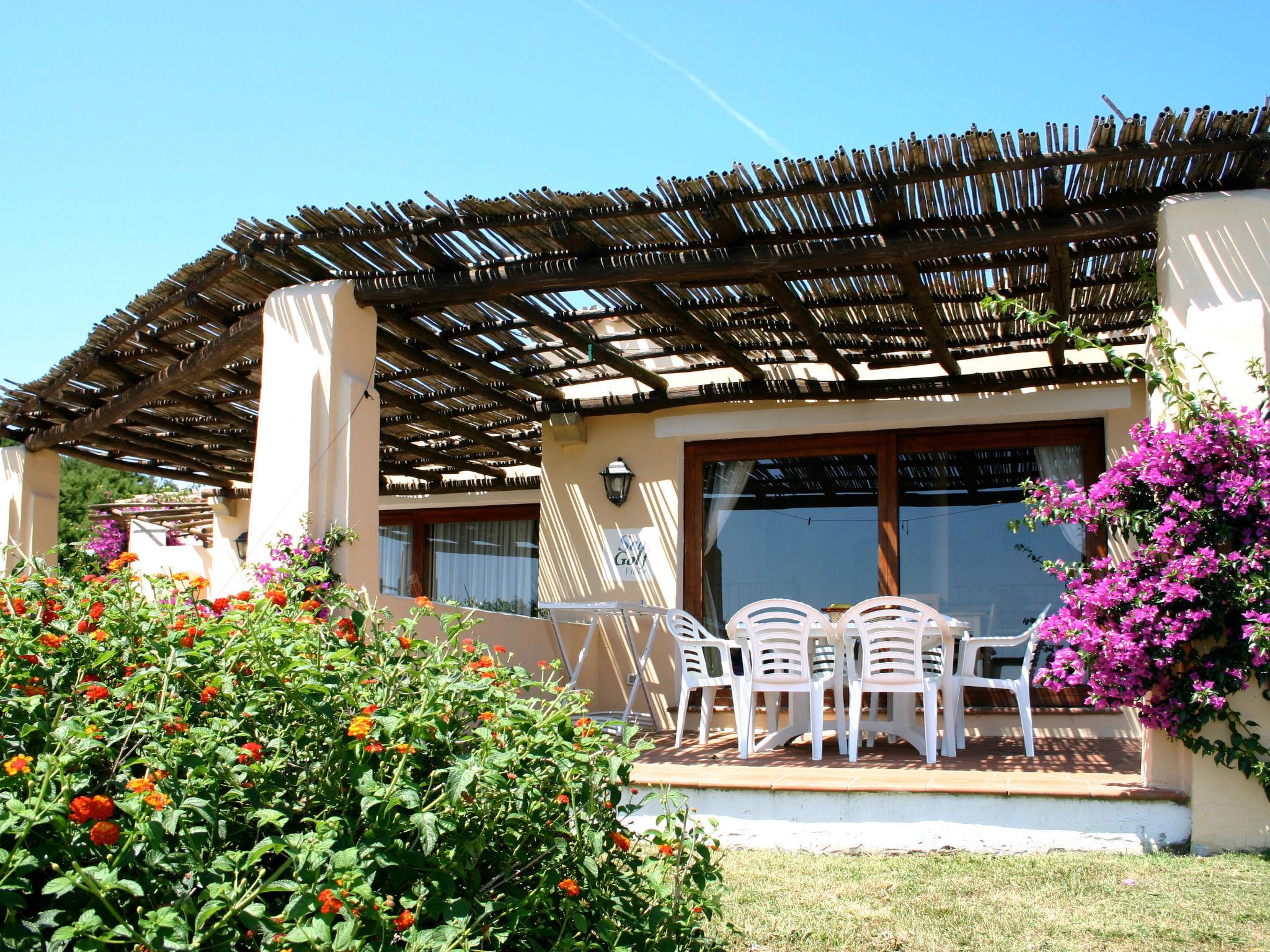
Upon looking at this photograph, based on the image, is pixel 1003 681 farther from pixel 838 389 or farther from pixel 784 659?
pixel 838 389

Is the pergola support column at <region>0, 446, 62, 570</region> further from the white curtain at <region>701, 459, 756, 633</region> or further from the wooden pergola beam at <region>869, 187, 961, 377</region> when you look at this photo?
the wooden pergola beam at <region>869, 187, 961, 377</region>

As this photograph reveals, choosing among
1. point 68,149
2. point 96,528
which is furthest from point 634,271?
point 96,528

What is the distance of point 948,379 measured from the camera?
7195mm

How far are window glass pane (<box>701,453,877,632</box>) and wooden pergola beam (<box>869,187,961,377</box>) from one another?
1.24 m

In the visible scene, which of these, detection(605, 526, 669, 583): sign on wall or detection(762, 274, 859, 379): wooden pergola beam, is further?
detection(605, 526, 669, 583): sign on wall

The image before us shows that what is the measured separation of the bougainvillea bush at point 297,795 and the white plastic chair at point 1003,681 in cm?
363

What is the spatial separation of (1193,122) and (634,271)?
8.11 ft

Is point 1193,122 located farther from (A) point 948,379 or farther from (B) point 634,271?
(A) point 948,379

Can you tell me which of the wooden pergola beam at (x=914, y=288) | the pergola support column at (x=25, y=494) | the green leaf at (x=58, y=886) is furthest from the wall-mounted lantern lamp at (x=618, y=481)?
the green leaf at (x=58, y=886)

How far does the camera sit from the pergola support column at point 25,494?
9141 millimetres

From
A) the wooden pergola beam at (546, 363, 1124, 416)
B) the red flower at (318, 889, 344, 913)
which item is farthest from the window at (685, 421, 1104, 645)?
the red flower at (318, 889, 344, 913)

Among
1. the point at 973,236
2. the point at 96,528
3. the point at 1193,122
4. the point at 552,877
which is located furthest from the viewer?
the point at 96,528

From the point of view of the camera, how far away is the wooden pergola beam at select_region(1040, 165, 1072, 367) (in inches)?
177

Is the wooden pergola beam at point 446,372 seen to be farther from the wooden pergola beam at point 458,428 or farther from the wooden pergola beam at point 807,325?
the wooden pergola beam at point 807,325
